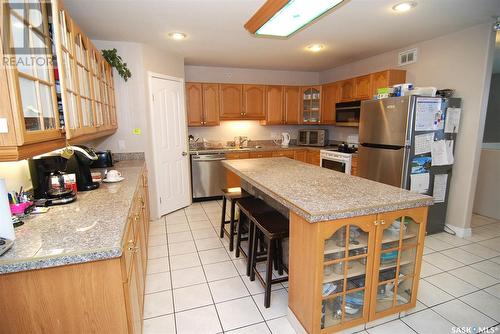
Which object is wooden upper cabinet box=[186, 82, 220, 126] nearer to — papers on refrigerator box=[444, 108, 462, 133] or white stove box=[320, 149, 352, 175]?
white stove box=[320, 149, 352, 175]

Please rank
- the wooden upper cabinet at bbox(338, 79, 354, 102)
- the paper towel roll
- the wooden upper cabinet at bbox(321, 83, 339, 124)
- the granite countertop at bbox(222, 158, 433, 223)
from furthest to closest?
the wooden upper cabinet at bbox(321, 83, 339, 124), the wooden upper cabinet at bbox(338, 79, 354, 102), the granite countertop at bbox(222, 158, 433, 223), the paper towel roll

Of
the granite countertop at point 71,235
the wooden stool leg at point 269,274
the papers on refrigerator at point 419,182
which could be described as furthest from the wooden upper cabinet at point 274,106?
the granite countertop at point 71,235

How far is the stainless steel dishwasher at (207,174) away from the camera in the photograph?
4.57 m

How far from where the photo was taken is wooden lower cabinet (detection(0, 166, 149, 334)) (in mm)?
1107

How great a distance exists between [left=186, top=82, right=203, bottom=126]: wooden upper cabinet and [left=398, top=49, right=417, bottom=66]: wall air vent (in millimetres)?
3160

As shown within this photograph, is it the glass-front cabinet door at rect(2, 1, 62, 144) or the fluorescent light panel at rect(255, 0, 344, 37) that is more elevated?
the fluorescent light panel at rect(255, 0, 344, 37)

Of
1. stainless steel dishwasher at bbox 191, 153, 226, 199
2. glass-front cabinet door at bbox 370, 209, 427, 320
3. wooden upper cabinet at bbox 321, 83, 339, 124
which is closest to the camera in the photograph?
glass-front cabinet door at bbox 370, 209, 427, 320

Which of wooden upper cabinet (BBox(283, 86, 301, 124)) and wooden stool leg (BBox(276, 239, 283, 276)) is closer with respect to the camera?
wooden stool leg (BBox(276, 239, 283, 276))

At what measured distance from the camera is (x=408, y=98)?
2.89 metres

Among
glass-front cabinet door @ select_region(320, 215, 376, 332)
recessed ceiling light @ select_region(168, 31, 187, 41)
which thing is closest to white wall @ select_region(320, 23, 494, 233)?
glass-front cabinet door @ select_region(320, 215, 376, 332)

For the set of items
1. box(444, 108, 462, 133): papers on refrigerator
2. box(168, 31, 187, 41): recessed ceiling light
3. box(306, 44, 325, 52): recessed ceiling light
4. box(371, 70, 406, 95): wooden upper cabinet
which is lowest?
box(444, 108, 462, 133): papers on refrigerator

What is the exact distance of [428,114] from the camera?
2963 mm

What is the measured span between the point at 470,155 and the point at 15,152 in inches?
159

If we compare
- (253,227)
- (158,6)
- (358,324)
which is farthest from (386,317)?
(158,6)
